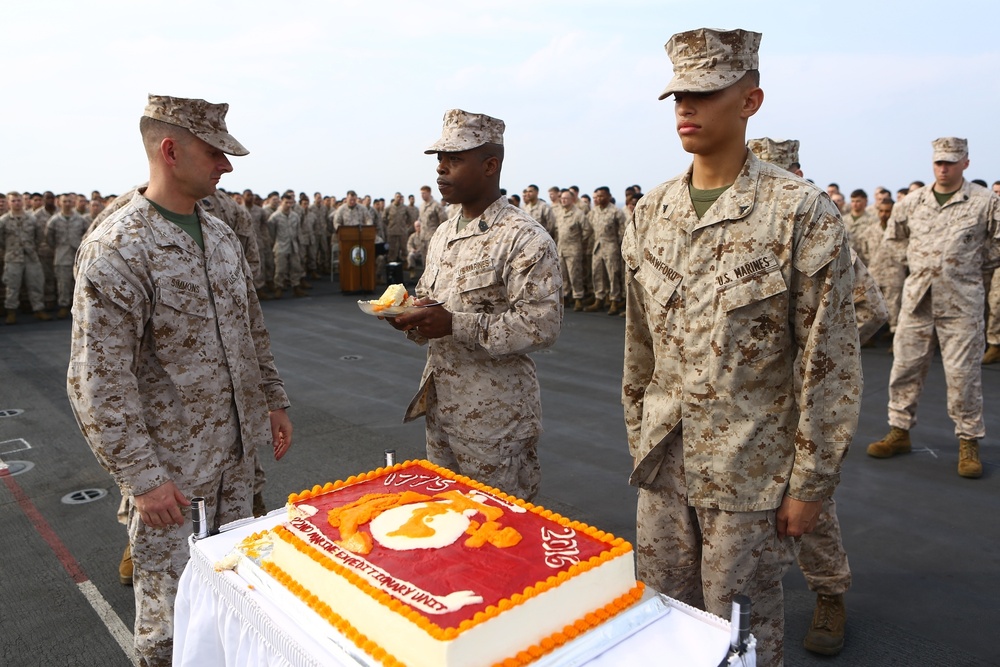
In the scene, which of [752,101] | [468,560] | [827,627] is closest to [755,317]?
[752,101]

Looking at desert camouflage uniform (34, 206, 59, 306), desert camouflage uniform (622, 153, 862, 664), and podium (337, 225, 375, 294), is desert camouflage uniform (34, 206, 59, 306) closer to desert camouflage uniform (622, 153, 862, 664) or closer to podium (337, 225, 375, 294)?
podium (337, 225, 375, 294)

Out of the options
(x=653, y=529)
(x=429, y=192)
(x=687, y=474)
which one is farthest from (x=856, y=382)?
(x=429, y=192)

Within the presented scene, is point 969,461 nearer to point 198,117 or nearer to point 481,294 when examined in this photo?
point 481,294

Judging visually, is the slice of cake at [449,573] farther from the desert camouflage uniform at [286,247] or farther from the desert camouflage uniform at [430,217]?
the desert camouflage uniform at [430,217]

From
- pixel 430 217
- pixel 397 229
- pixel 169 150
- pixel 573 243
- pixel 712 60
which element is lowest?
pixel 573 243

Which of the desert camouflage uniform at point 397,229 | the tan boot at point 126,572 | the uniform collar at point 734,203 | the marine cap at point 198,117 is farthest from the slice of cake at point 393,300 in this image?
the desert camouflage uniform at point 397,229

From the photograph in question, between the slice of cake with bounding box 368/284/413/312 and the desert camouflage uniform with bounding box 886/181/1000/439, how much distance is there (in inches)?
147

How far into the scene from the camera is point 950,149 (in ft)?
15.5

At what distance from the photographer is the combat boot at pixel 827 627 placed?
9.23 ft

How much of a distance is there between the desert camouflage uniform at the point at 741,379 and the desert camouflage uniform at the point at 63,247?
1211 cm

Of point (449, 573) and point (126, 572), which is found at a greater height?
point (449, 573)

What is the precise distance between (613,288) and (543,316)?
9.52 metres

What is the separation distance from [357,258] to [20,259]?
213 inches

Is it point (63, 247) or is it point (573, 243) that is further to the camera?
point (573, 243)
